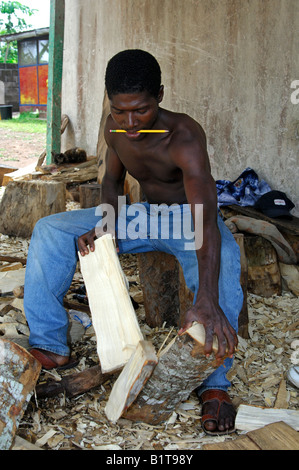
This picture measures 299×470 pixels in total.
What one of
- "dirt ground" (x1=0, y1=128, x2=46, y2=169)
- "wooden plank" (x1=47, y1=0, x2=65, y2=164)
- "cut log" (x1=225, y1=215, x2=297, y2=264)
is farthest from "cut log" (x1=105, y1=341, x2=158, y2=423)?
"dirt ground" (x1=0, y1=128, x2=46, y2=169)

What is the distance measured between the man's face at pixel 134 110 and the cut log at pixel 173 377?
99cm

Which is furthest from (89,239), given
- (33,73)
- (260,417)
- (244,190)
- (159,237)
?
(33,73)

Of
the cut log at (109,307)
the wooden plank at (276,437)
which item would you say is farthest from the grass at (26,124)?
the wooden plank at (276,437)

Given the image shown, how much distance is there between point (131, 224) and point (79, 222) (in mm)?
295

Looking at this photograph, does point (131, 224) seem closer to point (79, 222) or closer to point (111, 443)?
point (79, 222)

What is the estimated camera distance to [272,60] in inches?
171

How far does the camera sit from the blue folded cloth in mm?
4484

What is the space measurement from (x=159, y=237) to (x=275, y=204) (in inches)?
71.4

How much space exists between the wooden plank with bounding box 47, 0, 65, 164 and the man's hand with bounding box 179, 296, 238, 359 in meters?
5.43

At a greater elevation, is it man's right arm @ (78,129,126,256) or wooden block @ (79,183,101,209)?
man's right arm @ (78,129,126,256)

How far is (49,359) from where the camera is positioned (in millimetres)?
2479

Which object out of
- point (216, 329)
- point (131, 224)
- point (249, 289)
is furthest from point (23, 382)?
point (249, 289)

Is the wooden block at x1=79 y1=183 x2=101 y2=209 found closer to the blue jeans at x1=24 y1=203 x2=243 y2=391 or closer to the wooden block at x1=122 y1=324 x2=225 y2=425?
the blue jeans at x1=24 y1=203 x2=243 y2=391

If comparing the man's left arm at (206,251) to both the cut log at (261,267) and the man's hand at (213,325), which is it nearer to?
the man's hand at (213,325)
